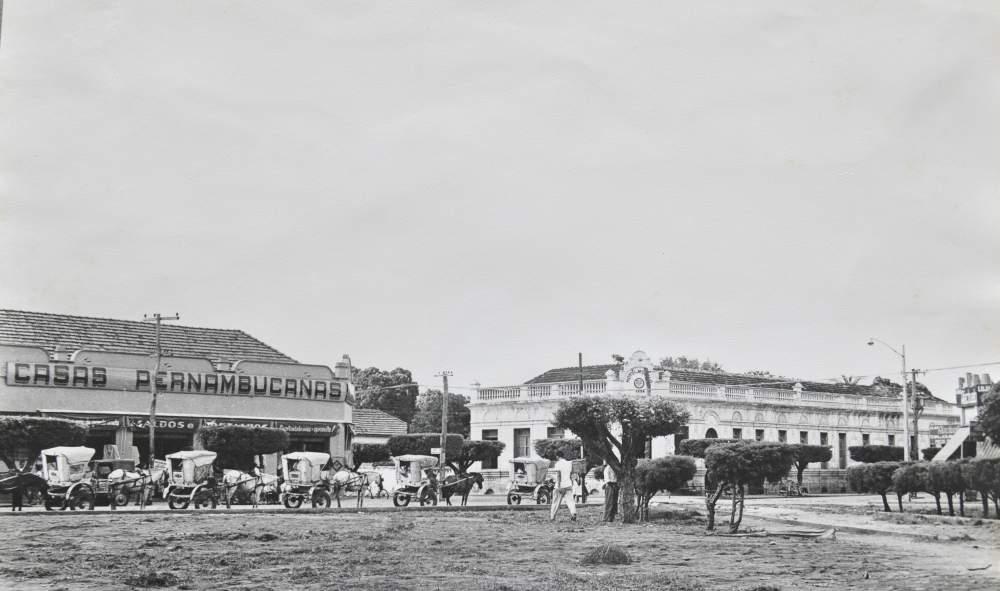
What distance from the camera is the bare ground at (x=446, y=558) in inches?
504

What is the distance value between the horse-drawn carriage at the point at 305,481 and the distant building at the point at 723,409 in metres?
19.9

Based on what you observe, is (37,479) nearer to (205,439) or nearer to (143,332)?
(205,439)

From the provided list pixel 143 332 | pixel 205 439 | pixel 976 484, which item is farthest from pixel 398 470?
pixel 976 484

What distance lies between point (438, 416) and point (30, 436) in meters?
45.8

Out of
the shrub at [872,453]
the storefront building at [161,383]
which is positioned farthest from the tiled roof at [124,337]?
the shrub at [872,453]

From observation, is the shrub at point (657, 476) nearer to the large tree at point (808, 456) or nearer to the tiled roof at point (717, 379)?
the large tree at point (808, 456)

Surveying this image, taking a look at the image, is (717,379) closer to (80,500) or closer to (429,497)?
(429,497)

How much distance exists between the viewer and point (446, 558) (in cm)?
1576

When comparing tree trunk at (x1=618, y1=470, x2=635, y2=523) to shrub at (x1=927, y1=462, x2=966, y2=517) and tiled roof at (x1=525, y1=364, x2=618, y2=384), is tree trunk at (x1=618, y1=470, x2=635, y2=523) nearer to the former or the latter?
shrub at (x1=927, y1=462, x2=966, y2=517)

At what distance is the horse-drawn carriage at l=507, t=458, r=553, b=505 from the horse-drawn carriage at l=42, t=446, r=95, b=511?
44.5ft

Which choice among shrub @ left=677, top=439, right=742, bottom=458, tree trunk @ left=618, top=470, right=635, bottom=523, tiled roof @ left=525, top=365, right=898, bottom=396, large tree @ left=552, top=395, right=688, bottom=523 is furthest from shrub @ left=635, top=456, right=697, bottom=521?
tiled roof @ left=525, top=365, right=898, bottom=396

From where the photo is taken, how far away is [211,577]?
43.9 ft

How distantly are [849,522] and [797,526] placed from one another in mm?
1576

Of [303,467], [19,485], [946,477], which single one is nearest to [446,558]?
[946,477]
